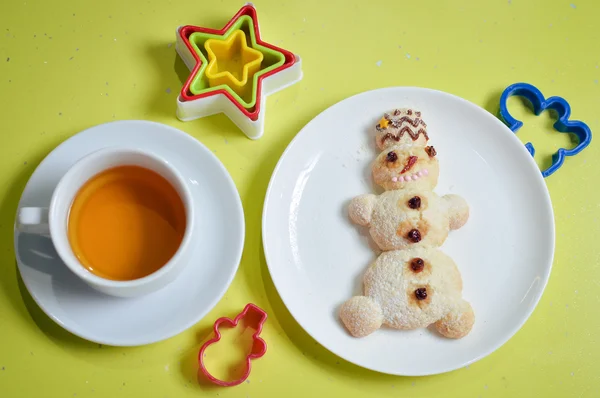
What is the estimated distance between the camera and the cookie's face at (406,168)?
1.08 metres

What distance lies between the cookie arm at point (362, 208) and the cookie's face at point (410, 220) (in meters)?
0.01

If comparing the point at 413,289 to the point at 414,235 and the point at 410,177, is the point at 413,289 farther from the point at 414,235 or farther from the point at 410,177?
the point at 410,177

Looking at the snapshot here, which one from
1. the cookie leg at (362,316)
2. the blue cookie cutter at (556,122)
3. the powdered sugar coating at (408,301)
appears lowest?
the cookie leg at (362,316)

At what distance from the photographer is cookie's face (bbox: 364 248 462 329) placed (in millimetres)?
1025

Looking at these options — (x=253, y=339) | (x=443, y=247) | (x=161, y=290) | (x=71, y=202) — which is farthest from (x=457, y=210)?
(x=71, y=202)

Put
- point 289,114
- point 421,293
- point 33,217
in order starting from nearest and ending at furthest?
point 33,217 → point 421,293 → point 289,114

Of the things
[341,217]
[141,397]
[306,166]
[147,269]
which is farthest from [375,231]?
[141,397]

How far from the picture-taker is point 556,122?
4.04 ft

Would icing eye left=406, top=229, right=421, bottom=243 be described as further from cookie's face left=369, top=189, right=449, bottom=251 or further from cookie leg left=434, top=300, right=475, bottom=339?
cookie leg left=434, top=300, right=475, bottom=339

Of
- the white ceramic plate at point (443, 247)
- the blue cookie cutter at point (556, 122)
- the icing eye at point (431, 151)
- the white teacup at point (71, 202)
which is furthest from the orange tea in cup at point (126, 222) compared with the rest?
the blue cookie cutter at point (556, 122)

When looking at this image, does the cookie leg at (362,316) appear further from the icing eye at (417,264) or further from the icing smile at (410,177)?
the icing smile at (410,177)

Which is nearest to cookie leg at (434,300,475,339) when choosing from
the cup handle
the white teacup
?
the white teacup

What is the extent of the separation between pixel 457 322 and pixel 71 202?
2.36 ft

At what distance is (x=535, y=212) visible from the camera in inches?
44.4
